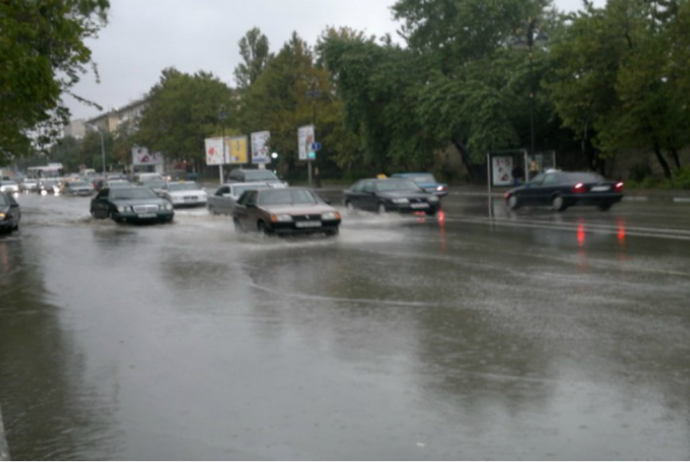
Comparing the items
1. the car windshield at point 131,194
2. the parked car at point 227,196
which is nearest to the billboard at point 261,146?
the parked car at point 227,196

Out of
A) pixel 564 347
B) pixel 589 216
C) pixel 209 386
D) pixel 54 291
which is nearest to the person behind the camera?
pixel 209 386

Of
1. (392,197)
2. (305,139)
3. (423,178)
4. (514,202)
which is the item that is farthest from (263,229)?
(305,139)

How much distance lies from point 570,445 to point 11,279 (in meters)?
12.0

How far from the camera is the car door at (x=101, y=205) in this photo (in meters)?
32.6

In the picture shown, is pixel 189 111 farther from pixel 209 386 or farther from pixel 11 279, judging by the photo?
pixel 209 386

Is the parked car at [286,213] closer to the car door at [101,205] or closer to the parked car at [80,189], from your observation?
the car door at [101,205]

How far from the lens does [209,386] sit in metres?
7.32

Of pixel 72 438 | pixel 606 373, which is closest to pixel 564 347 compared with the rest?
pixel 606 373

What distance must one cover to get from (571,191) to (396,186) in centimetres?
575

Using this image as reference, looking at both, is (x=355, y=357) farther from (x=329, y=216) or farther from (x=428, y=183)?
(x=428, y=183)

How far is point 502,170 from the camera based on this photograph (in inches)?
1972

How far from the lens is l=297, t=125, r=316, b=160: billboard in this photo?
229 feet

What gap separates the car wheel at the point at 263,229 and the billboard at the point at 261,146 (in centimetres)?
5540

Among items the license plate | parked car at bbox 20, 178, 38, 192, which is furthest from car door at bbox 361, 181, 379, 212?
parked car at bbox 20, 178, 38, 192
